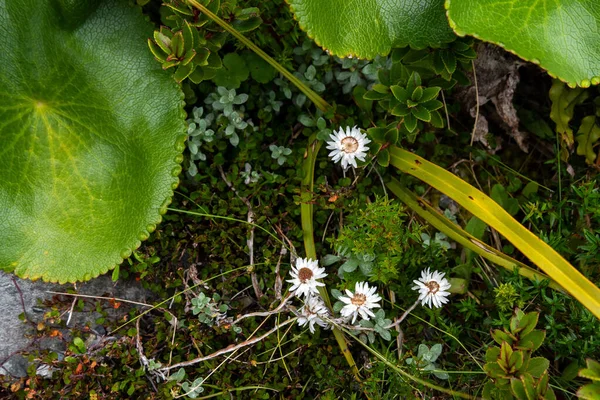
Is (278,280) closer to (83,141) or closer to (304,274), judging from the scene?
(304,274)

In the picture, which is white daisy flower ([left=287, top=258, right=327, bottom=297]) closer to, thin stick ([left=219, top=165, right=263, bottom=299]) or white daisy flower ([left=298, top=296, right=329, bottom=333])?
white daisy flower ([left=298, top=296, right=329, bottom=333])

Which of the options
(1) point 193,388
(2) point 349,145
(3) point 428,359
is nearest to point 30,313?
(1) point 193,388

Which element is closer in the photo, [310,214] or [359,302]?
[359,302]

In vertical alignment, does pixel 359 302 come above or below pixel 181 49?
below

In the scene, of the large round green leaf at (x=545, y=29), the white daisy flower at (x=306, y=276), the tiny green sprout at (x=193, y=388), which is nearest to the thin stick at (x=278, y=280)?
the white daisy flower at (x=306, y=276)

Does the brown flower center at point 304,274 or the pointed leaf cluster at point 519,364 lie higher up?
the brown flower center at point 304,274

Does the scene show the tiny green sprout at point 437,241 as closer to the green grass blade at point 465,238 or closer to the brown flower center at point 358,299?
the green grass blade at point 465,238

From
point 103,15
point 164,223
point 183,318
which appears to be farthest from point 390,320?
point 103,15
